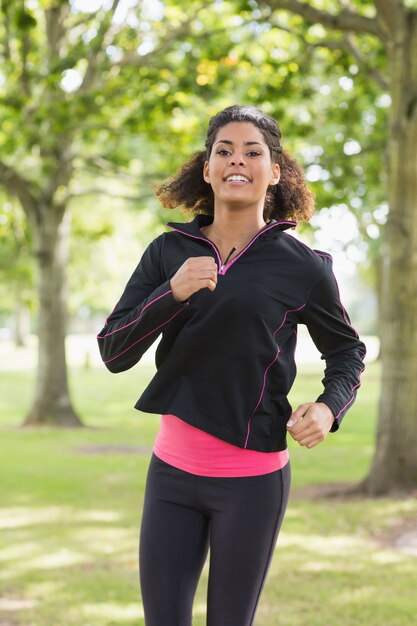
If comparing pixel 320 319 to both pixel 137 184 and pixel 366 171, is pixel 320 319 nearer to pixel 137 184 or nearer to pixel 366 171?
pixel 366 171

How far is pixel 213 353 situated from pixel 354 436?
14.2 m

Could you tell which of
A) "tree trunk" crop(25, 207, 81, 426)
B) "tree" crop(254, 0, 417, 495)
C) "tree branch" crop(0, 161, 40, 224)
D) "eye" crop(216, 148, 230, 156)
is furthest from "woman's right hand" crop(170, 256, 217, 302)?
"tree trunk" crop(25, 207, 81, 426)

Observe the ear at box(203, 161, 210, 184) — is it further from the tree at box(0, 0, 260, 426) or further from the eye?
the tree at box(0, 0, 260, 426)

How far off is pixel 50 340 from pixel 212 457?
14.2 metres

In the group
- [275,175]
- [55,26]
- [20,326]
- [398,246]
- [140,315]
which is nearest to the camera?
[140,315]

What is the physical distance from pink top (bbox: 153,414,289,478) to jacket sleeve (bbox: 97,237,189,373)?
0.84 ft

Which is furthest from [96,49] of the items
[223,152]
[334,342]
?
[334,342]

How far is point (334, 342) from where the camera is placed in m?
2.88

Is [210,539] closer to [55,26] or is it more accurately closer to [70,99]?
[70,99]

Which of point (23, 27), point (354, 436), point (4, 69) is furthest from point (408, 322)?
point (4, 69)

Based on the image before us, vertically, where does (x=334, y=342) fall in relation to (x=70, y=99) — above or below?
below

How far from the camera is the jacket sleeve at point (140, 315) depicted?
8.31 ft

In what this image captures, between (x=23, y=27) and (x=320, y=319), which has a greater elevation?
(x=23, y=27)

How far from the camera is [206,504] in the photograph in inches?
105
